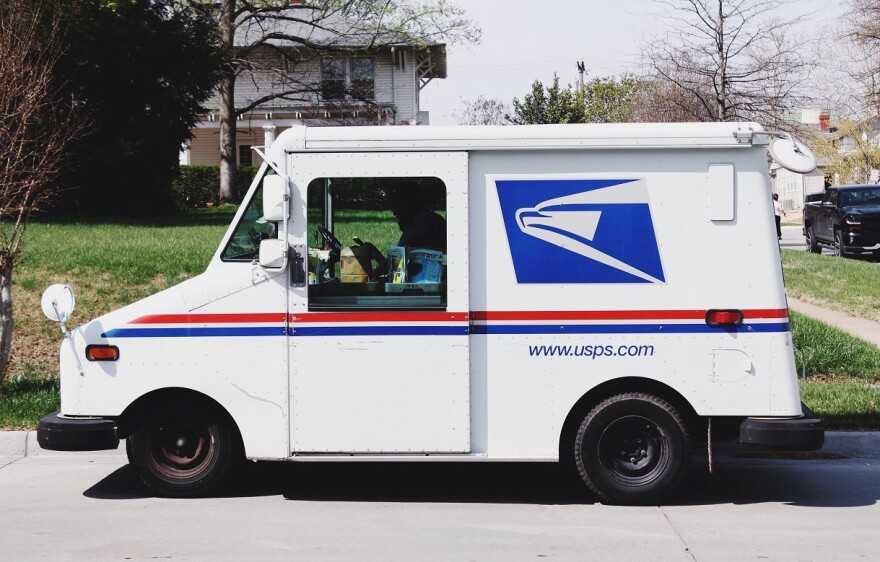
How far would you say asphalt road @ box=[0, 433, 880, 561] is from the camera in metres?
5.86

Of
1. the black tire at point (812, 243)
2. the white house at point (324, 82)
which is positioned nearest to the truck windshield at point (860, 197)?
the black tire at point (812, 243)

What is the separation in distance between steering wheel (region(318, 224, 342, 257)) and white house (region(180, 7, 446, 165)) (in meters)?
26.7

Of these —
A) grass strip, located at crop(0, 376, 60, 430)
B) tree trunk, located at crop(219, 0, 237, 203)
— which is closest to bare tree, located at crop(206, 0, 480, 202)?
tree trunk, located at crop(219, 0, 237, 203)

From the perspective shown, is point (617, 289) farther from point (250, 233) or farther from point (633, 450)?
point (250, 233)

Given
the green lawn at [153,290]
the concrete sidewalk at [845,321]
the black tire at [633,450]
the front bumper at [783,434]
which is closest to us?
the front bumper at [783,434]

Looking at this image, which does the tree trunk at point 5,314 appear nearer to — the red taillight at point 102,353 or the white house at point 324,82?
the red taillight at point 102,353

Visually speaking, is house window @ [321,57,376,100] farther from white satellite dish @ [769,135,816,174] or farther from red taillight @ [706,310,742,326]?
red taillight @ [706,310,742,326]

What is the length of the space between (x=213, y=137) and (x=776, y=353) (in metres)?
43.0

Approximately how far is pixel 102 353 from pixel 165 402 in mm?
512

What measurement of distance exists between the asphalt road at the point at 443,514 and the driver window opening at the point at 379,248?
1.39 metres

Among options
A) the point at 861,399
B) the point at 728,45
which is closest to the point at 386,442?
the point at 861,399

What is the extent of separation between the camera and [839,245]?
25344 millimetres

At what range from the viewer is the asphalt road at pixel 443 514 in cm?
586

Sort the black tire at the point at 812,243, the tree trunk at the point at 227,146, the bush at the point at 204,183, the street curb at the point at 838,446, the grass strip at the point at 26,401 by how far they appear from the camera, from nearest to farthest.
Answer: the street curb at the point at 838,446 → the grass strip at the point at 26,401 → the black tire at the point at 812,243 → the tree trunk at the point at 227,146 → the bush at the point at 204,183
